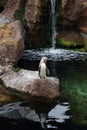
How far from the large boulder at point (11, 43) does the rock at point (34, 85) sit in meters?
3.74

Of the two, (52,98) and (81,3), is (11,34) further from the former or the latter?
(52,98)

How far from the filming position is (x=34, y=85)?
18828mm

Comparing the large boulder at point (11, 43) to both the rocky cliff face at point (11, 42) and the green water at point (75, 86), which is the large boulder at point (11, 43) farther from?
the green water at point (75, 86)

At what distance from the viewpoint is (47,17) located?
28.3 metres

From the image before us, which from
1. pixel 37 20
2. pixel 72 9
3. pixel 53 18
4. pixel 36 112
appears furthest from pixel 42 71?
pixel 53 18

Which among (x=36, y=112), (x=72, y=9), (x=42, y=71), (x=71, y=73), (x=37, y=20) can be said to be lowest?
(x=71, y=73)

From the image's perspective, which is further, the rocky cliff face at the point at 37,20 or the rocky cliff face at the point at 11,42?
the rocky cliff face at the point at 37,20

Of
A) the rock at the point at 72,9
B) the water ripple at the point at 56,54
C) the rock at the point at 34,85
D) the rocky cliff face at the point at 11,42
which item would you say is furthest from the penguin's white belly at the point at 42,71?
the rock at the point at 72,9

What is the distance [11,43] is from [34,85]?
6118 mm

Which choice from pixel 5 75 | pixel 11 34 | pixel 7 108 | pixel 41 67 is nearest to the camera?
pixel 7 108

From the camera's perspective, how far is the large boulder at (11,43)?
2402cm

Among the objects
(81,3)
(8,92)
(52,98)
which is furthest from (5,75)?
(81,3)

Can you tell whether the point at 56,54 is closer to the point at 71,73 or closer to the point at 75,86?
the point at 71,73

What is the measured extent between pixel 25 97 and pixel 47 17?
11.0m
